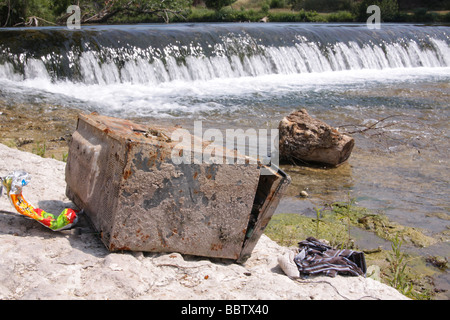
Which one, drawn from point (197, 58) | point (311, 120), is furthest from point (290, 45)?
point (311, 120)

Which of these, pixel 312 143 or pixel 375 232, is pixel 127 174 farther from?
pixel 312 143

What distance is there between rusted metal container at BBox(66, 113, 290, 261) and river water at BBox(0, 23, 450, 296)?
200 cm

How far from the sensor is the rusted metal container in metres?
2.73

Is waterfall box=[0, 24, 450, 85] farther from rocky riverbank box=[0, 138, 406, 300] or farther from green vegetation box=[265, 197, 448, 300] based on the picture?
rocky riverbank box=[0, 138, 406, 300]

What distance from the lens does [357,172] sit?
20.2 ft

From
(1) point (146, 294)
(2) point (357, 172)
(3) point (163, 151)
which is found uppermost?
(3) point (163, 151)

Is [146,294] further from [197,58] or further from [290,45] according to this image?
[290,45]

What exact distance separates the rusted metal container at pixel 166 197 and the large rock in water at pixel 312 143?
3.31m

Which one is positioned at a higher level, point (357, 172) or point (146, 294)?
point (146, 294)

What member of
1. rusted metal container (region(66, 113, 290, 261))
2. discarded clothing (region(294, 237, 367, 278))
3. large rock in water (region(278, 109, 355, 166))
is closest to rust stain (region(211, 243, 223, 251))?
rusted metal container (region(66, 113, 290, 261))

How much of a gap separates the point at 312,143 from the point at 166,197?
3.79m

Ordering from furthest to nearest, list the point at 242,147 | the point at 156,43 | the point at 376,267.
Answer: the point at 156,43 → the point at 242,147 → the point at 376,267

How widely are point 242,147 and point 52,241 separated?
418cm

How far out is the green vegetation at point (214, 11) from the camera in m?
17.4
